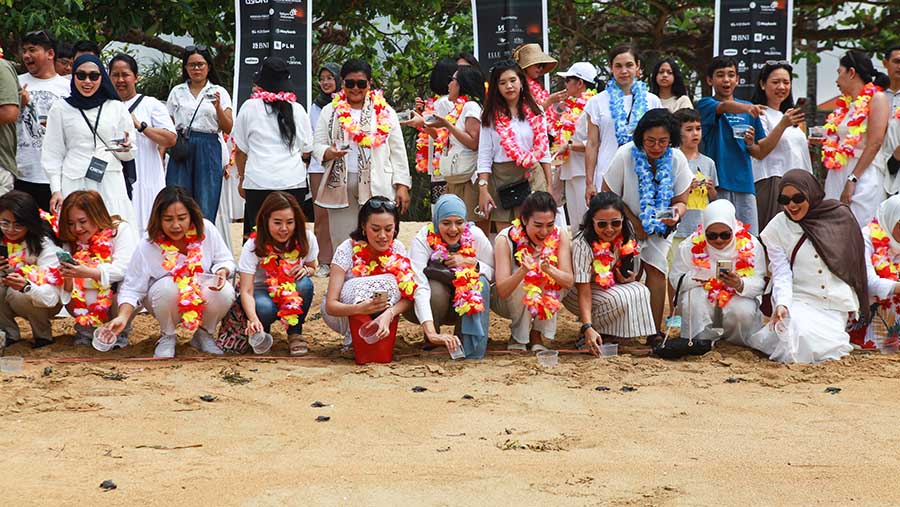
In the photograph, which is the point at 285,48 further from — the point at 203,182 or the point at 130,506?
the point at 130,506

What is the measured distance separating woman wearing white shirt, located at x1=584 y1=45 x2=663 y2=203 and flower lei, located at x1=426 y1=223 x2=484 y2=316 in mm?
1293

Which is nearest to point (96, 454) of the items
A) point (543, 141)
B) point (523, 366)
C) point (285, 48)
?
point (523, 366)

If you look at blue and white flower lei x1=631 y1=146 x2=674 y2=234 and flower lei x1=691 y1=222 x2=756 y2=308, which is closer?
flower lei x1=691 y1=222 x2=756 y2=308

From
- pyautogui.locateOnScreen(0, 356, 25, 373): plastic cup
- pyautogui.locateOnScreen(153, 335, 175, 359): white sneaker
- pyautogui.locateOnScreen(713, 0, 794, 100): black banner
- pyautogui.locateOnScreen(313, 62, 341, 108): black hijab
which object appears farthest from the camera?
pyautogui.locateOnScreen(713, 0, 794, 100): black banner

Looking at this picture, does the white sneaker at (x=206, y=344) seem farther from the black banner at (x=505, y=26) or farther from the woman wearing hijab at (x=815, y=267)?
the black banner at (x=505, y=26)

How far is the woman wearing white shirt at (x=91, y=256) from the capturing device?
6676 mm

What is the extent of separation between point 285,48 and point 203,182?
191cm

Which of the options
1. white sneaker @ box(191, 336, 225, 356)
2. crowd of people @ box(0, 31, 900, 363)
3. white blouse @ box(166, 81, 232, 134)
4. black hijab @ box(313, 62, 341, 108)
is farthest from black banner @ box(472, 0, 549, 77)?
white sneaker @ box(191, 336, 225, 356)

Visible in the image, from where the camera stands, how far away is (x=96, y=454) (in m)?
4.71

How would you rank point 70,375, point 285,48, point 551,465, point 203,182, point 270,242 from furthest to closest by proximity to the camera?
point 285,48, point 203,182, point 270,242, point 70,375, point 551,465

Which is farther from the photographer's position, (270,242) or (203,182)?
(203,182)

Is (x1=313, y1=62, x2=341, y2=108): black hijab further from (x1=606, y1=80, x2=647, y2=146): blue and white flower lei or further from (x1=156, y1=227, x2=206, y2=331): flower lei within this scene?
(x1=156, y1=227, x2=206, y2=331): flower lei

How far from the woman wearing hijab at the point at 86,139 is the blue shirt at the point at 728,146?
3880mm

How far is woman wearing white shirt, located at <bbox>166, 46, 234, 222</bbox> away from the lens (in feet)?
27.6
